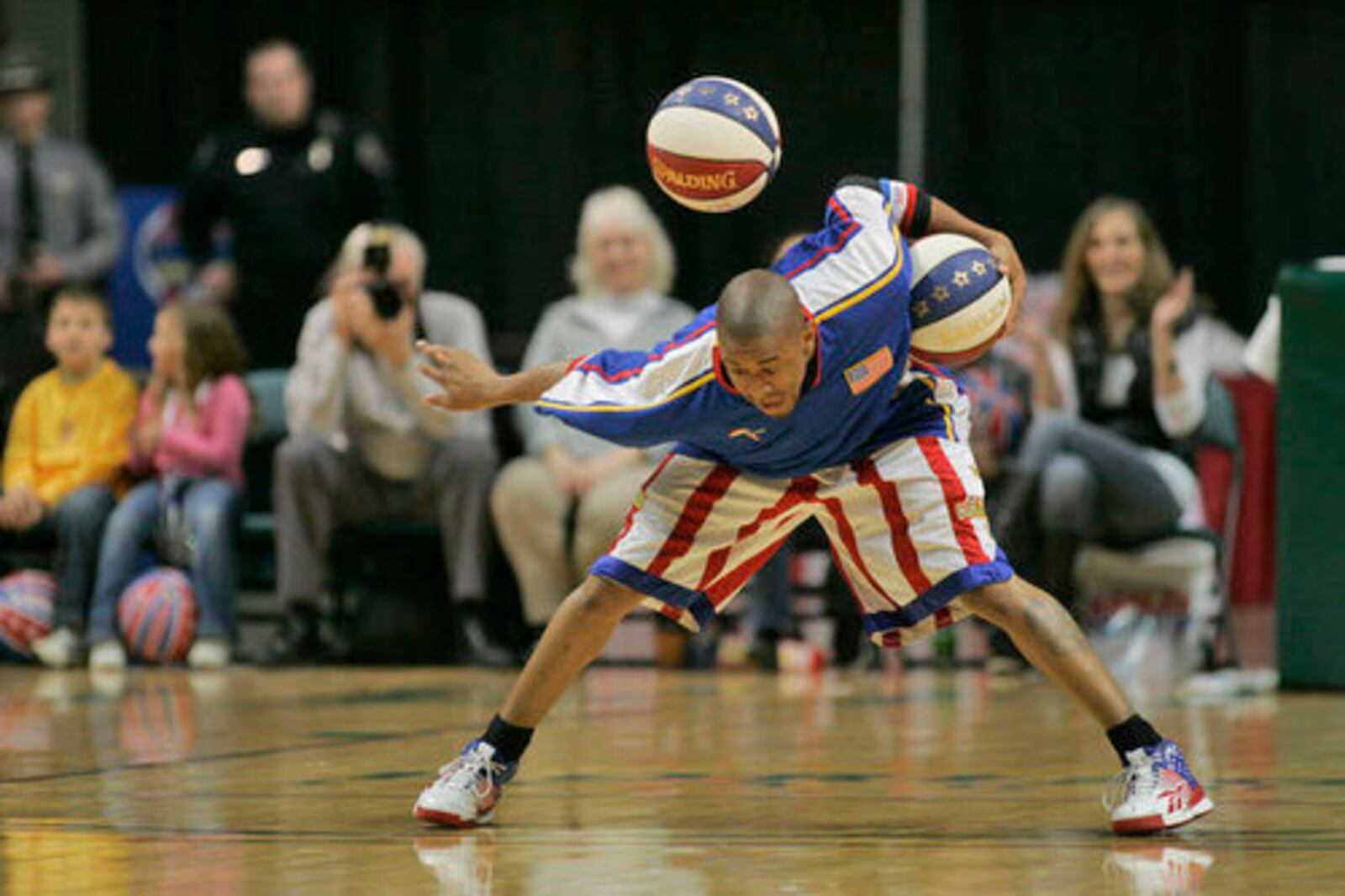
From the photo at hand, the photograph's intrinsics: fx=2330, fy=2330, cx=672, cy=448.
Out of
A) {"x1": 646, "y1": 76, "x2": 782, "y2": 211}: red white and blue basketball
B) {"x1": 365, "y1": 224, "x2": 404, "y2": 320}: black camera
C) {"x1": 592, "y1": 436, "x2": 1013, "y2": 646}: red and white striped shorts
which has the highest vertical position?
{"x1": 646, "y1": 76, "x2": 782, "y2": 211}: red white and blue basketball

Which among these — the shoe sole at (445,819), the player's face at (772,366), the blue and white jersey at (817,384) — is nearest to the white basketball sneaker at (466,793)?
the shoe sole at (445,819)

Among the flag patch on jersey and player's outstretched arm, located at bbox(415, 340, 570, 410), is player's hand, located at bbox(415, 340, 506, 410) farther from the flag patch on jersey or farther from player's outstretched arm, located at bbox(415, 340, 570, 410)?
the flag patch on jersey

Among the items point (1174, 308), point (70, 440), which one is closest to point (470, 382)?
point (1174, 308)

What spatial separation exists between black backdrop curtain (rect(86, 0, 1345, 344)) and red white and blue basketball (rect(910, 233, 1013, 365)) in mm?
7102

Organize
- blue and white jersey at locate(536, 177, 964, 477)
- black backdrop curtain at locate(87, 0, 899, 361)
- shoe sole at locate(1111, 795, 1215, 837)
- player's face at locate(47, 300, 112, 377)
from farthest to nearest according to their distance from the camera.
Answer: black backdrop curtain at locate(87, 0, 899, 361), player's face at locate(47, 300, 112, 377), blue and white jersey at locate(536, 177, 964, 477), shoe sole at locate(1111, 795, 1215, 837)

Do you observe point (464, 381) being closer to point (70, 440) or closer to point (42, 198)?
point (70, 440)

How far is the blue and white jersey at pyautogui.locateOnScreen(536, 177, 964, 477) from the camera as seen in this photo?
4.56m

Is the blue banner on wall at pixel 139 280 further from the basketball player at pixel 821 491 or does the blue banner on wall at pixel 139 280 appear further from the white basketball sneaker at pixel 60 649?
the basketball player at pixel 821 491

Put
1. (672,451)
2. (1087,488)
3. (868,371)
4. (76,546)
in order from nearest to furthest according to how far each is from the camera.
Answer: (868,371) → (672,451) → (1087,488) → (76,546)

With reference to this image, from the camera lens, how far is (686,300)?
1252cm

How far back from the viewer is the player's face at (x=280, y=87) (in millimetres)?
10406

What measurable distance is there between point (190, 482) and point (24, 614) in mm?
863

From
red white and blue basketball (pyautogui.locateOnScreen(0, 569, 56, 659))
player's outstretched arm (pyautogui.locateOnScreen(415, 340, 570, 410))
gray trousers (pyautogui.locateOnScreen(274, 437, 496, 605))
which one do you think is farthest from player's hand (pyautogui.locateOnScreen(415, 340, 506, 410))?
red white and blue basketball (pyautogui.locateOnScreen(0, 569, 56, 659))

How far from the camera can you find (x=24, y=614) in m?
9.46
